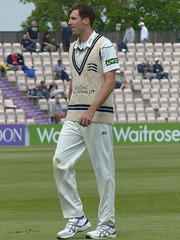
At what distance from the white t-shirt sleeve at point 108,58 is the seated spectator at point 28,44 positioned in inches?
1088

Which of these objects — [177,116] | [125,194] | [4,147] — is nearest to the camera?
[125,194]

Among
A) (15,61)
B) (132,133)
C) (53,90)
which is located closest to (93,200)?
(132,133)

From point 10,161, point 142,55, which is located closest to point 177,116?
point 142,55

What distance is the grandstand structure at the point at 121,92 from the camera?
31.1 metres

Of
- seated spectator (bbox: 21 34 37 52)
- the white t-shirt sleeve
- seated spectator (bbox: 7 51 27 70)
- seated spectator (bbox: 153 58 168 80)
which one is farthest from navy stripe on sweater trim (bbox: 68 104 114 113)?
seated spectator (bbox: 153 58 168 80)

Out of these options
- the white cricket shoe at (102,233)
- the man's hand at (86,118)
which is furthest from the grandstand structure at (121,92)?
the man's hand at (86,118)

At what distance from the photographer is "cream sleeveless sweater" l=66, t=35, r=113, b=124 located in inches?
273

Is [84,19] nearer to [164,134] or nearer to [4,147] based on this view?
[4,147]

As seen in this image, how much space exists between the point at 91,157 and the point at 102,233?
722mm

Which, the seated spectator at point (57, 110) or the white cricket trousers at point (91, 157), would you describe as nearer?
the white cricket trousers at point (91, 157)

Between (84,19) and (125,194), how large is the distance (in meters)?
4.95

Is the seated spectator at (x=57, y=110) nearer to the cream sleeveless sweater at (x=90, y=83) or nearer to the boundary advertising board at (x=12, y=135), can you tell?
the boundary advertising board at (x=12, y=135)

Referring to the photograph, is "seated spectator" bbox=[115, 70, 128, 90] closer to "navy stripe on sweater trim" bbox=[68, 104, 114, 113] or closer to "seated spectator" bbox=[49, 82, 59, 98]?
"seated spectator" bbox=[49, 82, 59, 98]

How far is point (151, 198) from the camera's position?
10719mm
